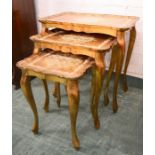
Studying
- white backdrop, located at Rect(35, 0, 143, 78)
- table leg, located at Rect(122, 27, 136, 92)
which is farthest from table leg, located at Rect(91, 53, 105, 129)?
white backdrop, located at Rect(35, 0, 143, 78)

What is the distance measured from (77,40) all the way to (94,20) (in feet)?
0.76

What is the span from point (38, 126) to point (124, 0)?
1.20m

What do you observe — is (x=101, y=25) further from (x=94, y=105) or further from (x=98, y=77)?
(x=94, y=105)

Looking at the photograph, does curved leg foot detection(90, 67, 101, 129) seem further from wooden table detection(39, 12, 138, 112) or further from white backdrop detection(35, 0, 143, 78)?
white backdrop detection(35, 0, 143, 78)

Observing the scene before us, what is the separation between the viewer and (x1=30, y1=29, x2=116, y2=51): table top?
1345 mm

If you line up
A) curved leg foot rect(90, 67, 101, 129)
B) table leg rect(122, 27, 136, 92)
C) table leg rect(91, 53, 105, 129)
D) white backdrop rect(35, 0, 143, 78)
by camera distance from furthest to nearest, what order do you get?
1. white backdrop rect(35, 0, 143, 78)
2. table leg rect(122, 27, 136, 92)
3. curved leg foot rect(90, 67, 101, 129)
4. table leg rect(91, 53, 105, 129)

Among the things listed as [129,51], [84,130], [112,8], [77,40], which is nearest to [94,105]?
A: [84,130]

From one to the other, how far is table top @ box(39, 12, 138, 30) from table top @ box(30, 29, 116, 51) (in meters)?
0.09

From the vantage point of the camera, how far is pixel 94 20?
1.58 m

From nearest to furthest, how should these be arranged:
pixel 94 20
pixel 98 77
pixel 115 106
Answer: pixel 98 77 < pixel 94 20 < pixel 115 106

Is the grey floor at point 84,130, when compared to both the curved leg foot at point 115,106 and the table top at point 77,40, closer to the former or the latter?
the curved leg foot at point 115,106

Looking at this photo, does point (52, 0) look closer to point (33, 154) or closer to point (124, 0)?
point (124, 0)

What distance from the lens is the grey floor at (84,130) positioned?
145 centimetres
